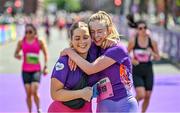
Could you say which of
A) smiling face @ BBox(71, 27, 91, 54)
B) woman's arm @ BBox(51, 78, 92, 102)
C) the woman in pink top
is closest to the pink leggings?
woman's arm @ BBox(51, 78, 92, 102)

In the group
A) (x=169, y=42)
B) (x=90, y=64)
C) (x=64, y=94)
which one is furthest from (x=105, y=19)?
(x=169, y=42)

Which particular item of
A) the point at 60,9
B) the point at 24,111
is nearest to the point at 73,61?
the point at 24,111

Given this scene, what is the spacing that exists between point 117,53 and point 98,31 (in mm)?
257

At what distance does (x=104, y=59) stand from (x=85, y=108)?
443 mm

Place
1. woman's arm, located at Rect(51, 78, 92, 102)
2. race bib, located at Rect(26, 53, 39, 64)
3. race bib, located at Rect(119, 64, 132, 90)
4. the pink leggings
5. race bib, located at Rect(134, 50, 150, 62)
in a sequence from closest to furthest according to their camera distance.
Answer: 1. woman's arm, located at Rect(51, 78, 92, 102)
2. the pink leggings
3. race bib, located at Rect(119, 64, 132, 90)
4. race bib, located at Rect(134, 50, 150, 62)
5. race bib, located at Rect(26, 53, 39, 64)

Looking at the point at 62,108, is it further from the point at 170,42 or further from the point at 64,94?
the point at 170,42

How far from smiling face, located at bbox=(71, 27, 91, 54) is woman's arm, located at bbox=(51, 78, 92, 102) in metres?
0.34

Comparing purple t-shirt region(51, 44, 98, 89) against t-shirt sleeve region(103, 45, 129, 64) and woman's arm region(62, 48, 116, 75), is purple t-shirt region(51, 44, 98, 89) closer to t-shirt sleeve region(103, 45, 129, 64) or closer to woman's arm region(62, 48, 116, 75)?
woman's arm region(62, 48, 116, 75)

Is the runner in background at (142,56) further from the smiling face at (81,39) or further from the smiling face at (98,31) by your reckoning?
the smiling face at (81,39)

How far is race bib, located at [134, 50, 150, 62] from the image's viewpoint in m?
9.45

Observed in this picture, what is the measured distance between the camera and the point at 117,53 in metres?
4.89

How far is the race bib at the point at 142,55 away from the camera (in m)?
9.45

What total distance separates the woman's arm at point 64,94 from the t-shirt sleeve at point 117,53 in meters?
0.39

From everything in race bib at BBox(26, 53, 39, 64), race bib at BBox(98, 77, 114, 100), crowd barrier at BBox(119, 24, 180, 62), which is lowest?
crowd barrier at BBox(119, 24, 180, 62)
